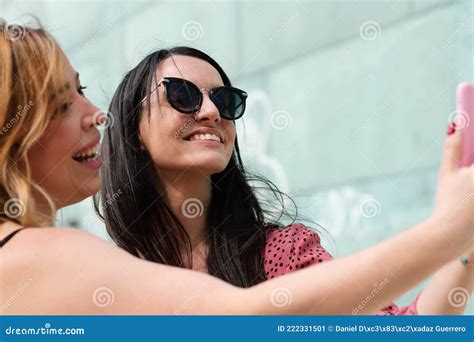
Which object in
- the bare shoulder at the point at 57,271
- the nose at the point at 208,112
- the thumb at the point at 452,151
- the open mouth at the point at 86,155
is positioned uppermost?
the thumb at the point at 452,151

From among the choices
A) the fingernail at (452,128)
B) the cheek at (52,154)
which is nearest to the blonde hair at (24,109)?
the cheek at (52,154)

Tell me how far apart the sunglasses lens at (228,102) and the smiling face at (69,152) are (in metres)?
0.79

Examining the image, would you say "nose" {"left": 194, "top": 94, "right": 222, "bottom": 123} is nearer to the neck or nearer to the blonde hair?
the neck

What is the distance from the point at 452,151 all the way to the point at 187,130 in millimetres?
1226

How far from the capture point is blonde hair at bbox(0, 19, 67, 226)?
130cm

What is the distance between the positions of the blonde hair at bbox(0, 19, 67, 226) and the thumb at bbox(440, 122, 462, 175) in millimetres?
652

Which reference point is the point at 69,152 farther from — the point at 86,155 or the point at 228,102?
Answer: the point at 228,102

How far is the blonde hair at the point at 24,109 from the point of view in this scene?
130 centimetres

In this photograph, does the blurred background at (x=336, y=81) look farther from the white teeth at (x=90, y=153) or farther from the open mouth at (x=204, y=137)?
the white teeth at (x=90, y=153)

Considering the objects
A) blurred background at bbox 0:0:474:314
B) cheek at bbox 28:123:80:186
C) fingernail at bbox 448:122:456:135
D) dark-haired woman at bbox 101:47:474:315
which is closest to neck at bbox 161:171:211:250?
dark-haired woman at bbox 101:47:474:315

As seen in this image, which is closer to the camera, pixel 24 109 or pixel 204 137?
pixel 24 109

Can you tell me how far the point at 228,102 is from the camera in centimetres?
226

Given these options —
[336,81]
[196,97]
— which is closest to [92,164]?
[196,97]
